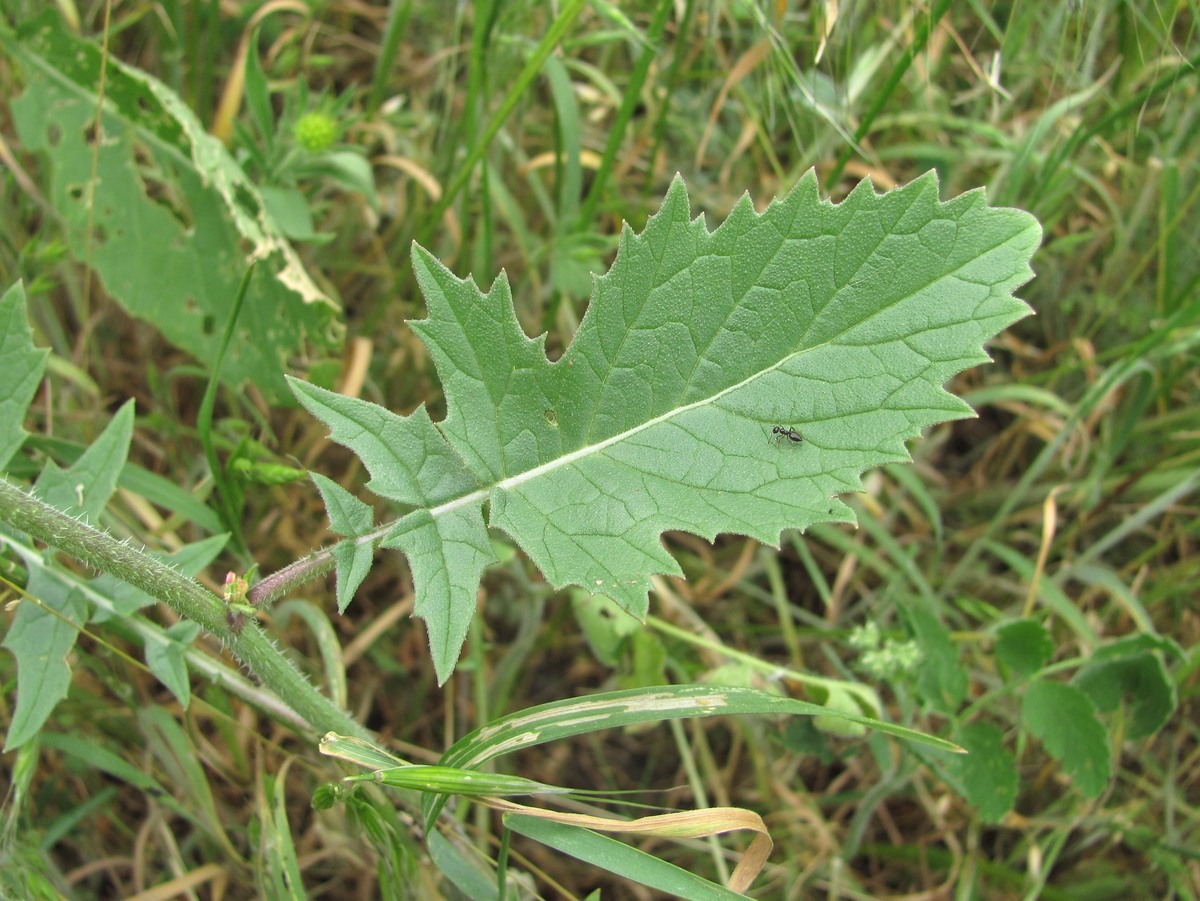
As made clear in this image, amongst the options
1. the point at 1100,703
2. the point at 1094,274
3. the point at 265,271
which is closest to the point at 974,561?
the point at 1100,703

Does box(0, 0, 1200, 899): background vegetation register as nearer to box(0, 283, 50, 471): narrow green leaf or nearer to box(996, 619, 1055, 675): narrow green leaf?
box(996, 619, 1055, 675): narrow green leaf

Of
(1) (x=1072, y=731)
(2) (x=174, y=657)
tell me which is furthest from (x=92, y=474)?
(1) (x=1072, y=731)

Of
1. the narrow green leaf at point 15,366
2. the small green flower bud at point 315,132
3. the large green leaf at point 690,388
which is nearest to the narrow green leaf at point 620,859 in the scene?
the large green leaf at point 690,388

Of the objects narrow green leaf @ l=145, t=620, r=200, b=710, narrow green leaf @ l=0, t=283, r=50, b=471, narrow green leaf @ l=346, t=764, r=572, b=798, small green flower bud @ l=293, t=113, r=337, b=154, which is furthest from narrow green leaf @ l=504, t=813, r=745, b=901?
small green flower bud @ l=293, t=113, r=337, b=154

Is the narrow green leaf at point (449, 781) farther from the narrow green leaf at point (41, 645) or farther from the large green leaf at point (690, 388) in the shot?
the narrow green leaf at point (41, 645)

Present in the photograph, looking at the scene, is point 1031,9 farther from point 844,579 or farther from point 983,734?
point 983,734

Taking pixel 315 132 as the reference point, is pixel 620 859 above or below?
below

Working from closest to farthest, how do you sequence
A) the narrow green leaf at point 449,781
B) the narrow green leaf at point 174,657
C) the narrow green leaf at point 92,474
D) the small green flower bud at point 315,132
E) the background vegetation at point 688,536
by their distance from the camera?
the narrow green leaf at point 449,781 < the narrow green leaf at point 174,657 < the narrow green leaf at point 92,474 < the background vegetation at point 688,536 < the small green flower bud at point 315,132

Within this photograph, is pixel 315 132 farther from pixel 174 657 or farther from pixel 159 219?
pixel 174 657
